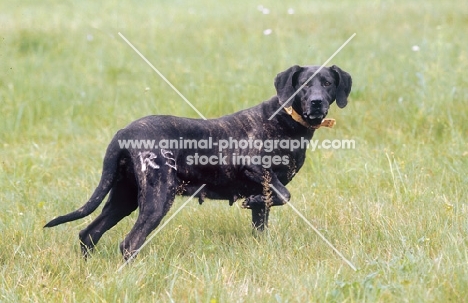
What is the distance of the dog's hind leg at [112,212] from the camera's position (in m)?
4.68

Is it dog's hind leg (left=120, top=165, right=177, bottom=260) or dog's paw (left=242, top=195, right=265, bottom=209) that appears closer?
dog's hind leg (left=120, top=165, right=177, bottom=260)

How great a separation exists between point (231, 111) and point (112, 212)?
3.53 meters

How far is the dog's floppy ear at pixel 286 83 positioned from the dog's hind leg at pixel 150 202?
106 centimetres

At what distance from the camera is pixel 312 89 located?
4.93m

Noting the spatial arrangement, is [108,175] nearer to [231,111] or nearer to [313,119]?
[313,119]

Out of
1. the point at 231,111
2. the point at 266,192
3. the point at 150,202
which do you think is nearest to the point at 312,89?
the point at 266,192

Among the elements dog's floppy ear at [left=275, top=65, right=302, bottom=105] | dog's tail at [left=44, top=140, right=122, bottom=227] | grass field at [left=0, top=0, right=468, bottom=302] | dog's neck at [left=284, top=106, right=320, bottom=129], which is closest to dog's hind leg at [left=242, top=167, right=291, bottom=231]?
grass field at [left=0, top=0, right=468, bottom=302]

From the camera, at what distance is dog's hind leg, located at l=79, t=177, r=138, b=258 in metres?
4.68

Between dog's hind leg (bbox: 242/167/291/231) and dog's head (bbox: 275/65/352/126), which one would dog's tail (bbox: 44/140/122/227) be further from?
dog's head (bbox: 275/65/352/126)

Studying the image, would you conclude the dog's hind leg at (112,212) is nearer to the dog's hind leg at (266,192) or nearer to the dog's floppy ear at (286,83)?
the dog's hind leg at (266,192)

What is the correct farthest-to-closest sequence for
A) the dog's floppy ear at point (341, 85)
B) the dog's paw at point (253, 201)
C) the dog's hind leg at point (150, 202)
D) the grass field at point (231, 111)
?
the dog's floppy ear at point (341, 85) < the dog's paw at point (253, 201) < the dog's hind leg at point (150, 202) < the grass field at point (231, 111)

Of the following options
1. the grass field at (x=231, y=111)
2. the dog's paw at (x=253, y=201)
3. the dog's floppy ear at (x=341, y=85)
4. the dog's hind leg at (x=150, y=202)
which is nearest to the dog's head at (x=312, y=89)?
the dog's floppy ear at (x=341, y=85)

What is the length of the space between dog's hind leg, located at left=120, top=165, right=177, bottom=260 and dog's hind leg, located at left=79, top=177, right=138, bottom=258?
246 mm

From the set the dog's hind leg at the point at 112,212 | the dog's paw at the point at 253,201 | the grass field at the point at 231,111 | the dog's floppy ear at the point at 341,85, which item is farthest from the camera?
the dog's floppy ear at the point at 341,85
